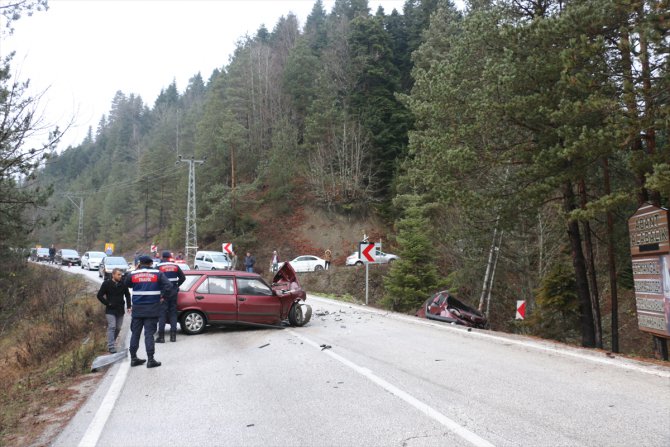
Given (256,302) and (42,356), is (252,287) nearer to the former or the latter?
(256,302)

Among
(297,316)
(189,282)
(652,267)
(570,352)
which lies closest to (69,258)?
(189,282)

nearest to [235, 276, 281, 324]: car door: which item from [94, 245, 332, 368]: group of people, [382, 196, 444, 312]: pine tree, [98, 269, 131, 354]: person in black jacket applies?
[94, 245, 332, 368]: group of people

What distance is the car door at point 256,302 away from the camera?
1213cm

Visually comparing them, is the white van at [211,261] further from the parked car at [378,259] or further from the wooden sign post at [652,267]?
the wooden sign post at [652,267]

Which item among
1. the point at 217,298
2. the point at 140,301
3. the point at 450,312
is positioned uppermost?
the point at 140,301

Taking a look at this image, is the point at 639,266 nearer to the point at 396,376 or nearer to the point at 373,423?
the point at 396,376

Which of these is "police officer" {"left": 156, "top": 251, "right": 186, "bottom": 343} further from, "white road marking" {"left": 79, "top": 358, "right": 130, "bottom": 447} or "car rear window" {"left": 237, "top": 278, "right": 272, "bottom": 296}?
"white road marking" {"left": 79, "top": 358, "right": 130, "bottom": 447}

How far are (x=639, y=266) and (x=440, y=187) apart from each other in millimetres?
5637

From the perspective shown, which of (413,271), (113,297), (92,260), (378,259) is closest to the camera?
(113,297)

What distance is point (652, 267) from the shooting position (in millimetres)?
9312

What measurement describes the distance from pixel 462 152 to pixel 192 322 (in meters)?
8.06

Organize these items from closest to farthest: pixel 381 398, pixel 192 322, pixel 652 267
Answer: pixel 381 398 → pixel 652 267 → pixel 192 322

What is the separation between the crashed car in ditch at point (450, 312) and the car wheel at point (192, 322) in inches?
299

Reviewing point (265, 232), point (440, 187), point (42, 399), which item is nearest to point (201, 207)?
point (265, 232)
